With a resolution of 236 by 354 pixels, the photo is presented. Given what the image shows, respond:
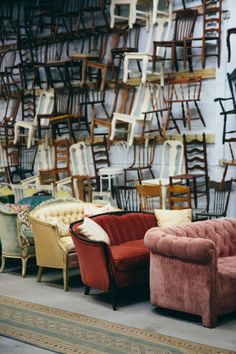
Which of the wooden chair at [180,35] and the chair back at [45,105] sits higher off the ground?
the wooden chair at [180,35]

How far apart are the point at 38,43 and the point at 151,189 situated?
5.05 metres

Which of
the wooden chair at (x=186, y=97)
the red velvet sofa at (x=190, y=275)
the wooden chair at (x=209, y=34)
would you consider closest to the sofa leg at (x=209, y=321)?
the red velvet sofa at (x=190, y=275)

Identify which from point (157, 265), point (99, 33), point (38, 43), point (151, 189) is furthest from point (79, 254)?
point (38, 43)

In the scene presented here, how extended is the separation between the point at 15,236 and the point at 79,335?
264 centimetres

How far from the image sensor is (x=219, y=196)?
910 centimetres

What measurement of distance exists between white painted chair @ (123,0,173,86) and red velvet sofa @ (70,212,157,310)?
4220 mm

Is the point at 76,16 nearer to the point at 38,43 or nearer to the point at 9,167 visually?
the point at 38,43

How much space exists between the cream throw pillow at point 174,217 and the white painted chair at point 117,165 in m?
3.46

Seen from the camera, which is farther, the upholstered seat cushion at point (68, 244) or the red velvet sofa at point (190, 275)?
the upholstered seat cushion at point (68, 244)

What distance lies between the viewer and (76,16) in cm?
1141

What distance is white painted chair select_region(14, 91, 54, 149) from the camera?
11.5m

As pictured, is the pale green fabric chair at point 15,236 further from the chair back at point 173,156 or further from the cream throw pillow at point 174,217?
the chair back at point 173,156

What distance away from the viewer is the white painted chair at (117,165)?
10.0 m

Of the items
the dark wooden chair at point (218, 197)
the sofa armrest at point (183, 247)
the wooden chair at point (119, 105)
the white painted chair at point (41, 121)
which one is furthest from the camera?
the white painted chair at point (41, 121)
